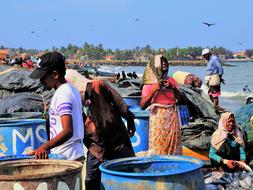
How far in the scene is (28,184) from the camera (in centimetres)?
275

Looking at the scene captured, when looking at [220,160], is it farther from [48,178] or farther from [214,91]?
[214,91]

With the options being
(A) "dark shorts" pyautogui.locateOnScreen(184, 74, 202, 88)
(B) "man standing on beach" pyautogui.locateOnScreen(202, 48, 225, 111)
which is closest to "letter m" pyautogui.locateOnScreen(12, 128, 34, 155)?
(B) "man standing on beach" pyautogui.locateOnScreen(202, 48, 225, 111)

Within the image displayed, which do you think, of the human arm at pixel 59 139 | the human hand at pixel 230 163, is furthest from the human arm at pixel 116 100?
the human hand at pixel 230 163

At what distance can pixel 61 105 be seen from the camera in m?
3.46

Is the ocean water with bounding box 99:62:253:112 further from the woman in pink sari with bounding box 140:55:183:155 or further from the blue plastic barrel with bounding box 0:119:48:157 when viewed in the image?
the blue plastic barrel with bounding box 0:119:48:157

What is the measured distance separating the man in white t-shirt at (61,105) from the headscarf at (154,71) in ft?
7.41

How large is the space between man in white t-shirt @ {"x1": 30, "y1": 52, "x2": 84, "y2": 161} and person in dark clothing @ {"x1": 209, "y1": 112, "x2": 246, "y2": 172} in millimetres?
2886

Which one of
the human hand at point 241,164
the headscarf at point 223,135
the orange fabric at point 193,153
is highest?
the headscarf at point 223,135

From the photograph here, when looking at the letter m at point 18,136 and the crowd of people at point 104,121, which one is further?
the letter m at point 18,136

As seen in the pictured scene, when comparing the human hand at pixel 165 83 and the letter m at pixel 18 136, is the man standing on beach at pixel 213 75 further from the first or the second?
the letter m at pixel 18 136

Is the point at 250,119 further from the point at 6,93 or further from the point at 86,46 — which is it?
the point at 86,46

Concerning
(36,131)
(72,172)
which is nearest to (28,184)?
(72,172)

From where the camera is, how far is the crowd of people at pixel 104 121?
11.5 feet

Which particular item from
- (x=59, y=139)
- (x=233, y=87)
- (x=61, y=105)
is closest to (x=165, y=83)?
(x=61, y=105)
